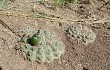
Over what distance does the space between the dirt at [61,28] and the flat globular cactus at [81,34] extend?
46 mm

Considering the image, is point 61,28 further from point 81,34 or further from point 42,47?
point 42,47

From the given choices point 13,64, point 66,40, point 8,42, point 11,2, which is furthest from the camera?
point 11,2

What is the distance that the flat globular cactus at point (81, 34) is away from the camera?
10.2ft

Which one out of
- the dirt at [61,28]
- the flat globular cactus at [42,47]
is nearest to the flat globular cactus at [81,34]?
the dirt at [61,28]

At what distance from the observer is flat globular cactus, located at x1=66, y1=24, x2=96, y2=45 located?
3113 mm

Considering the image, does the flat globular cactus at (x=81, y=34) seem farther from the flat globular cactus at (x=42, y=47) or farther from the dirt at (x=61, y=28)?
the flat globular cactus at (x=42, y=47)

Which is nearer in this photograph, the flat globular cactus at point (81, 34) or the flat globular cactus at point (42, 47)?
the flat globular cactus at point (42, 47)

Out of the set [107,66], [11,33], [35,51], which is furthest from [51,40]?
[107,66]

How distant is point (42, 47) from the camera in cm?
276

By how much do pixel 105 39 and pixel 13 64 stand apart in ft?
3.47

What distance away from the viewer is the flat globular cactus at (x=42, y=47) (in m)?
2.73

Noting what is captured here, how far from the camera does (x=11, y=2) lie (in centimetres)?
334

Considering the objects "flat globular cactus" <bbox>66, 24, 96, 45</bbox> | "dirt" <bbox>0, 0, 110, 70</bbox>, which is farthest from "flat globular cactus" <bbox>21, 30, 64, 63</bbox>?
"flat globular cactus" <bbox>66, 24, 96, 45</bbox>

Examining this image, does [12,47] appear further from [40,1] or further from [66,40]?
[40,1]
